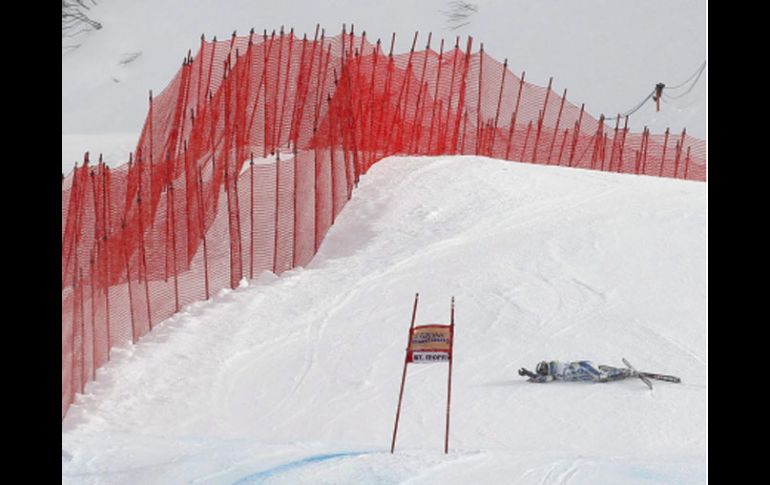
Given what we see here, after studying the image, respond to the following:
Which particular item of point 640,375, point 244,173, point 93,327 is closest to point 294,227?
point 244,173

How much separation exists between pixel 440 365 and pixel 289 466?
321 centimetres

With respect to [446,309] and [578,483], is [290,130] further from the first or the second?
[578,483]

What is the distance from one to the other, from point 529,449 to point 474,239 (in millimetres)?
5506

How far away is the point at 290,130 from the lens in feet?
64.3

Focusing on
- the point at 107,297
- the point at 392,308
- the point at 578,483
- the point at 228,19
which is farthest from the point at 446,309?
the point at 228,19

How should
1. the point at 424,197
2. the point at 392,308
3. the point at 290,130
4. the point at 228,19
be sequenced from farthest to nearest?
the point at 228,19, the point at 290,130, the point at 424,197, the point at 392,308

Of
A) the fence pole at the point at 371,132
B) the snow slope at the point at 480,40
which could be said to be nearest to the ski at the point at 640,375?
the fence pole at the point at 371,132

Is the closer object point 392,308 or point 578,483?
point 578,483

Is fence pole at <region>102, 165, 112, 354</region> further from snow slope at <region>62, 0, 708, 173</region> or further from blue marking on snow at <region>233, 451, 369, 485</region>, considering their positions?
snow slope at <region>62, 0, 708, 173</region>

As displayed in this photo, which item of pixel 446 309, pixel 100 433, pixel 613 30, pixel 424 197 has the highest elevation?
pixel 613 30

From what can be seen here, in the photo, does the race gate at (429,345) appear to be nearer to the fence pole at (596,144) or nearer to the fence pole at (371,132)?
the fence pole at (371,132)

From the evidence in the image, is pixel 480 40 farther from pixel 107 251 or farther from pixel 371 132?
pixel 107 251

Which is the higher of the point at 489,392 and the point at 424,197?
the point at 424,197

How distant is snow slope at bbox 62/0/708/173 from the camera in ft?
117
